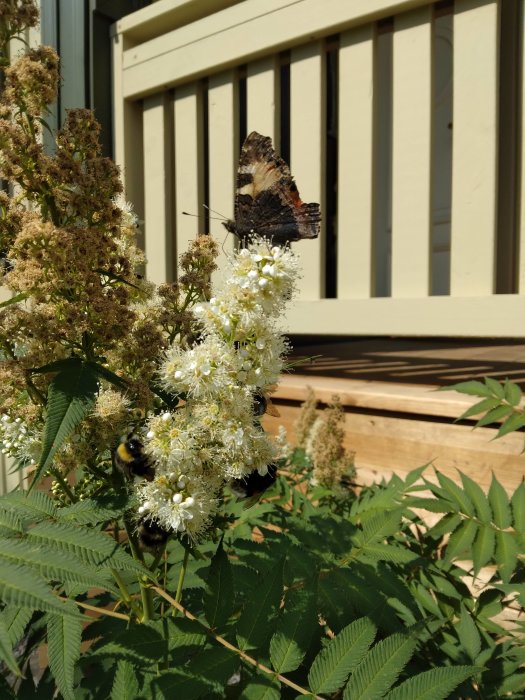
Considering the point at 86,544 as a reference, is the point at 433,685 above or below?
below

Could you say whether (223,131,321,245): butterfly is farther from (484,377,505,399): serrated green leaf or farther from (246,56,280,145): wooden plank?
(246,56,280,145): wooden plank

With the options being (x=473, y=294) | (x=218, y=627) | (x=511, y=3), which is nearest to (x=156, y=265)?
(x=473, y=294)

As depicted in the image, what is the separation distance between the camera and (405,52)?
2059 mm

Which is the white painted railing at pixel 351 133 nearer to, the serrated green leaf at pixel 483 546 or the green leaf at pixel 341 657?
the serrated green leaf at pixel 483 546

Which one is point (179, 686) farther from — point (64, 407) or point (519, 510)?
point (519, 510)

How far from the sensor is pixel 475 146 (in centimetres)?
198

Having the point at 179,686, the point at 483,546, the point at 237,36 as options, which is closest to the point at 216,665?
the point at 179,686

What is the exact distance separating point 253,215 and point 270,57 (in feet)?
3.75

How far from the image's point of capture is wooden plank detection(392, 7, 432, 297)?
2039 mm

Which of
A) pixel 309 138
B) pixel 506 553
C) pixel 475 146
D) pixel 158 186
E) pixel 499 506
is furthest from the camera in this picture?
pixel 158 186

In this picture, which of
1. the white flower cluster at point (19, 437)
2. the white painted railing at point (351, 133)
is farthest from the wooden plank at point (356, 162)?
the white flower cluster at point (19, 437)

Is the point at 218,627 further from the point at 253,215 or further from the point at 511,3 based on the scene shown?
the point at 511,3

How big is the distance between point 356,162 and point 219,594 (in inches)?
71.8

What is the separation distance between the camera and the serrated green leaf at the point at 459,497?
1.23 m
